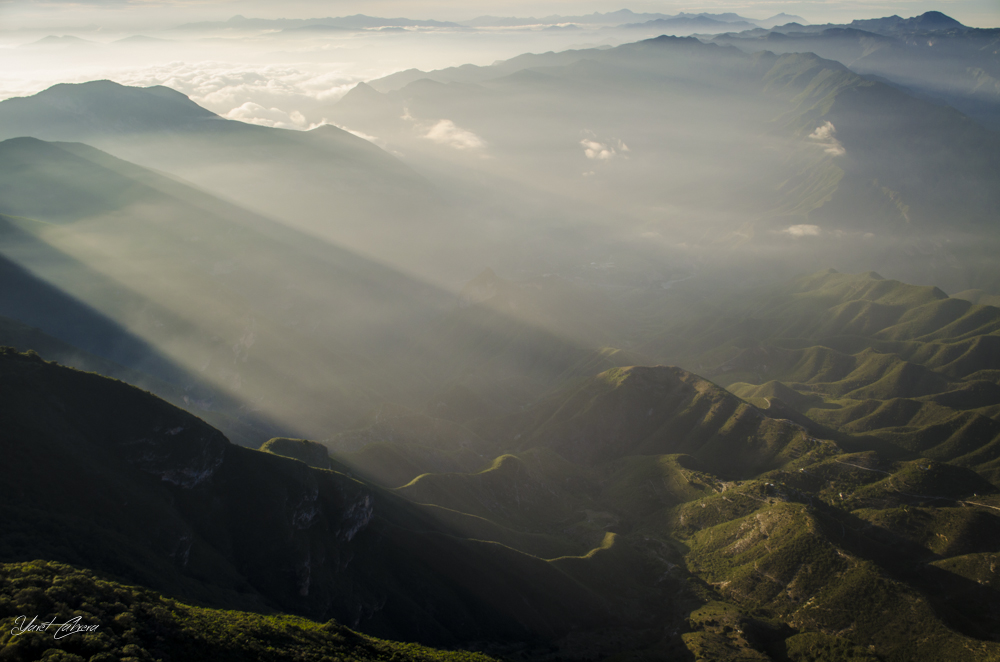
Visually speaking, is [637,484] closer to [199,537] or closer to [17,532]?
[199,537]

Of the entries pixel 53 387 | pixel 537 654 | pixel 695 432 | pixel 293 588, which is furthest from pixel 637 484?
pixel 53 387

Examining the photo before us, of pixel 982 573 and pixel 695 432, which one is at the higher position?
pixel 982 573

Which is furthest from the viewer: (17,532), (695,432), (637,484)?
(695,432)

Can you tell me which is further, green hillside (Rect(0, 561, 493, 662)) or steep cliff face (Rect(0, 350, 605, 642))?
steep cliff face (Rect(0, 350, 605, 642))

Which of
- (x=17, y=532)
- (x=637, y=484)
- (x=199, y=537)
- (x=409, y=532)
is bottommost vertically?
(x=637, y=484)

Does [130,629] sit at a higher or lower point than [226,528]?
higher

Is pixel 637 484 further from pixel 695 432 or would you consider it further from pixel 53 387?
pixel 53 387

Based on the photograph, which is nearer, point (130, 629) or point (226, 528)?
point (130, 629)

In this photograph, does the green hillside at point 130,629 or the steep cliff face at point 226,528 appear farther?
the steep cliff face at point 226,528

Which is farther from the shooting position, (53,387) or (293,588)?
(293,588)

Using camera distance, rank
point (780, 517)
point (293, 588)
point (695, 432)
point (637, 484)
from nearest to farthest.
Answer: point (293, 588), point (780, 517), point (637, 484), point (695, 432)
